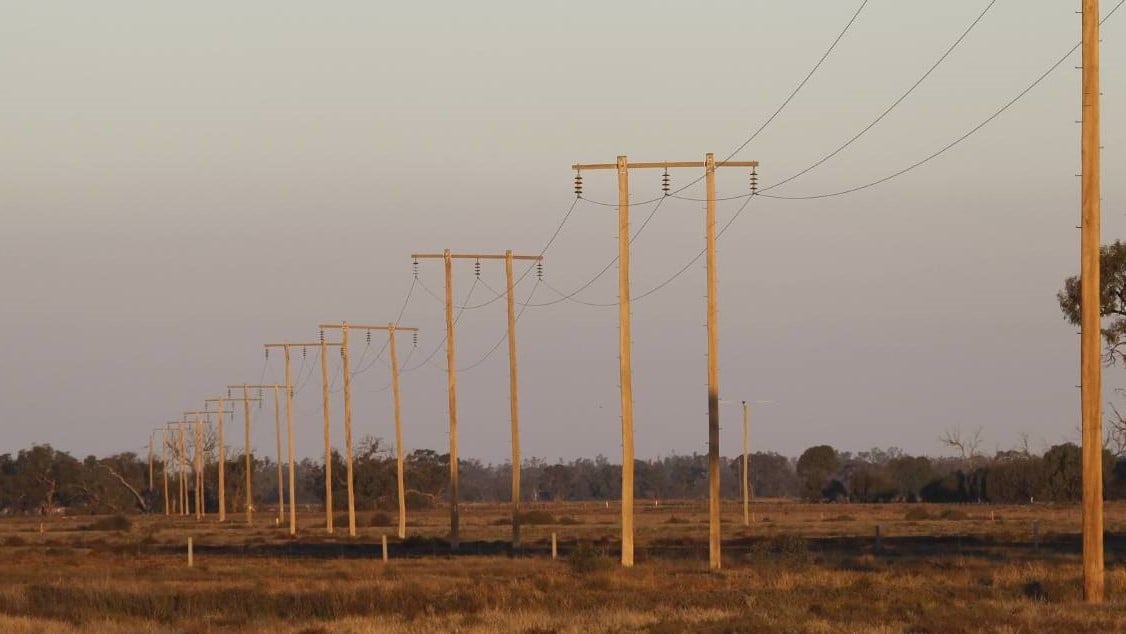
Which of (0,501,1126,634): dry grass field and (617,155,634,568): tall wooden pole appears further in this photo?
(617,155,634,568): tall wooden pole

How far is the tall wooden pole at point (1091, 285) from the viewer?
28.3 metres

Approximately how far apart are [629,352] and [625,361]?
10.8 inches

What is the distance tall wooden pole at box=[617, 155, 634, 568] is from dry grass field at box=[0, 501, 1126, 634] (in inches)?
45.2

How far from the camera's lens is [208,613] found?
34.6 m

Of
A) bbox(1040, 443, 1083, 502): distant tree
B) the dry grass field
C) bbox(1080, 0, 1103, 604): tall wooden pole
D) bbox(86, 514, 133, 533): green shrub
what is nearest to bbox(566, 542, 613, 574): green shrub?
the dry grass field

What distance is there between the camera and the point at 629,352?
4575 centimetres

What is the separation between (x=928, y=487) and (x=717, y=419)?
370 ft

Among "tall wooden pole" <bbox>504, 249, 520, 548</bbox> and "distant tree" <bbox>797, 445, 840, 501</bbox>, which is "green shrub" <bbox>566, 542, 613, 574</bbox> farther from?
"distant tree" <bbox>797, 445, 840, 501</bbox>

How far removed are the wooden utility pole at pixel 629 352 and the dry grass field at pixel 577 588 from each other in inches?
51.8

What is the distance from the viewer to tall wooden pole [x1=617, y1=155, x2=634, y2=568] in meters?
45.5

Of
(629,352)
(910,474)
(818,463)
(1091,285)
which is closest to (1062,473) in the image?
(910,474)

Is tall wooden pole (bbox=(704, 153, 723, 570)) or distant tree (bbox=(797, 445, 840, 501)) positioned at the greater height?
tall wooden pole (bbox=(704, 153, 723, 570))

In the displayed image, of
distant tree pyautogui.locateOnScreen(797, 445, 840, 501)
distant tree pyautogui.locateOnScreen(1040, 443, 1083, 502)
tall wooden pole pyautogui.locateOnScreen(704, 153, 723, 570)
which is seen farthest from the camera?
distant tree pyautogui.locateOnScreen(797, 445, 840, 501)

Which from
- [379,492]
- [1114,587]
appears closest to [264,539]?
[1114,587]
